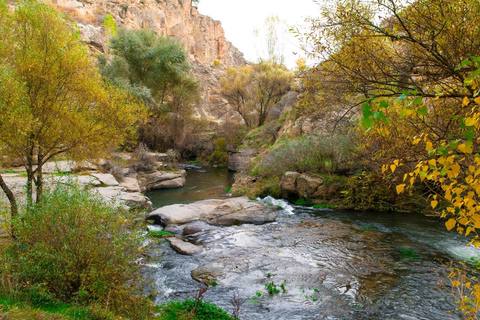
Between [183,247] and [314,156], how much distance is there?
8651 millimetres

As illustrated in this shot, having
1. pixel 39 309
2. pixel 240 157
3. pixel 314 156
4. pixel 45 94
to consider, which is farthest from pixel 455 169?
pixel 240 157

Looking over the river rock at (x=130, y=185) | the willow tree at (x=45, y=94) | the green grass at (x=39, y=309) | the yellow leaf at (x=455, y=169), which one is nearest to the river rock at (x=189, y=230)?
the willow tree at (x=45, y=94)

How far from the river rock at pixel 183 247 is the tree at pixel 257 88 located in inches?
851

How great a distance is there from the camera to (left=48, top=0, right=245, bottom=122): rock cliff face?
3319 centimetres

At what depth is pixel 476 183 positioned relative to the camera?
5.51ft

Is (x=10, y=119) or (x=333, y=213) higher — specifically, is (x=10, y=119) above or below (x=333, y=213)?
above

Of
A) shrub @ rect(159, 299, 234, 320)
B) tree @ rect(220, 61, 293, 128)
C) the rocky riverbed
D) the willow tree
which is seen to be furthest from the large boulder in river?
tree @ rect(220, 61, 293, 128)

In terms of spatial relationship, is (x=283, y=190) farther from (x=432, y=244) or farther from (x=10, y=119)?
(x=10, y=119)

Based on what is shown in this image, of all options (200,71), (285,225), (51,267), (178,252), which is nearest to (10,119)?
(51,267)

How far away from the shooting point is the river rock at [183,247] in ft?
25.3

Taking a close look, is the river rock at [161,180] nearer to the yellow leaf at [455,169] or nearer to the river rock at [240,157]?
the river rock at [240,157]

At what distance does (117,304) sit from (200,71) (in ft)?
156

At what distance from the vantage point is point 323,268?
21.7 ft

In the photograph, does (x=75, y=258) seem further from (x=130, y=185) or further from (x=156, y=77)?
(x=156, y=77)
